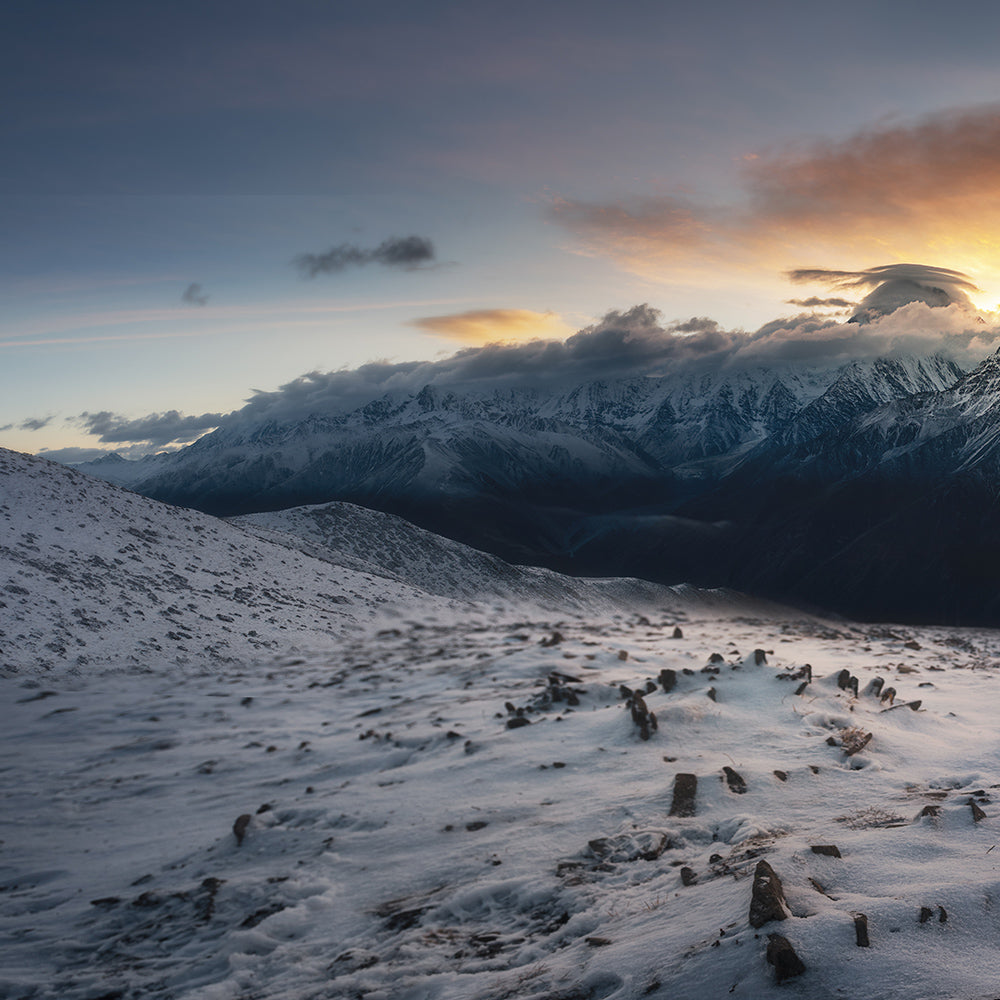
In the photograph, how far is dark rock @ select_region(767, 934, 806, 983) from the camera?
401cm

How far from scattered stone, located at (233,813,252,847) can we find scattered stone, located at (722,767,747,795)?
21.7 feet

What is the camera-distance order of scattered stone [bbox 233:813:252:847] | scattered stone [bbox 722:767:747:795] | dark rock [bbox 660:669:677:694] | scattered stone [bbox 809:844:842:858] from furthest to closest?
dark rock [bbox 660:669:677:694]
scattered stone [bbox 233:813:252:847]
scattered stone [bbox 722:767:747:795]
scattered stone [bbox 809:844:842:858]

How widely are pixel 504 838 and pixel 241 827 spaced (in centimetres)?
384

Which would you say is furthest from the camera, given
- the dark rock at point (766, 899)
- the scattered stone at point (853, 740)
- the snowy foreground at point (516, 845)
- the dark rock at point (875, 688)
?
the dark rock at point (875, 688)

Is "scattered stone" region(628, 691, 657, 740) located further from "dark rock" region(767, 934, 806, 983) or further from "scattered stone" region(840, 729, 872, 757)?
"dark rock" region(767, 934, 806, 983)

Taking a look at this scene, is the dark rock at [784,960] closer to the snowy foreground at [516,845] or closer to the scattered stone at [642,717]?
the snowy foreground at [516,845]

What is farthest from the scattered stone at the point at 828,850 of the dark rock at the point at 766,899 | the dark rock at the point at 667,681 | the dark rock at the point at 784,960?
the dark rock at the point at 667,681

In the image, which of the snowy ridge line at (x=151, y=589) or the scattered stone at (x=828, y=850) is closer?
the scattered stone at (x=828, y=850)

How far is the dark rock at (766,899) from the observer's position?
4473 mm

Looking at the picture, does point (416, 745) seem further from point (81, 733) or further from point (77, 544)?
point (77, 544)

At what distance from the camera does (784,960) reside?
404 centimetres

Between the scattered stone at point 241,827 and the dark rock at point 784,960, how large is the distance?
727cm

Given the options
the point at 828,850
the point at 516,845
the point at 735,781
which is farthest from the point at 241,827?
the point at 828,850

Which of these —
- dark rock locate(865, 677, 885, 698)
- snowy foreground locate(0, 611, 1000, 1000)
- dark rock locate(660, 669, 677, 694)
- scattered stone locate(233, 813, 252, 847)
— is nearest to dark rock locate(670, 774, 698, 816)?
snowy foreground locate(0, 611, 1000, 1000)
